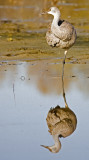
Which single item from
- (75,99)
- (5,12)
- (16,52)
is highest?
(75,99)

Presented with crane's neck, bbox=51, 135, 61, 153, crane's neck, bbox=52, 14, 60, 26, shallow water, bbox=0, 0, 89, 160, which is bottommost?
shallow water, bbox=0, 0, 89, 160

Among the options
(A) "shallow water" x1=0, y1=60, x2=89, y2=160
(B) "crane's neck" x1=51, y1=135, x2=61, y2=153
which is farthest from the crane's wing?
(B) "crane's neck" x1=51, y1=135, x2=61, y2=153

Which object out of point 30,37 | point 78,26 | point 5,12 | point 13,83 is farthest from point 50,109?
point 5,12

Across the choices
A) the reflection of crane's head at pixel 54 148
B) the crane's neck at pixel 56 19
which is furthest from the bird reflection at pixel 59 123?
the crane's neck at pixel 56 19

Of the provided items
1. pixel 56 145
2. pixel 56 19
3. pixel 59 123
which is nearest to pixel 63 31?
pixel 56 19

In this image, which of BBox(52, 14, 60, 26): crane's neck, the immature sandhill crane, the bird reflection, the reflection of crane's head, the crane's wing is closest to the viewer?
the reflection of crane's head

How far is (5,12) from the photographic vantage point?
21.9 meters

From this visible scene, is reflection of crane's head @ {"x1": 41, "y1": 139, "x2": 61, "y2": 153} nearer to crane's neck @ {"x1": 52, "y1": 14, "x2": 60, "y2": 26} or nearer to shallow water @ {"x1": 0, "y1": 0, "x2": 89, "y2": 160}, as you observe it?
shallow water @ {"x1": 0, "y1": 0, "x2": 89, "y2": 160}

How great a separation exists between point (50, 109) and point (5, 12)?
14428mm

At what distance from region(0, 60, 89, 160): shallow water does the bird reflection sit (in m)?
0.08

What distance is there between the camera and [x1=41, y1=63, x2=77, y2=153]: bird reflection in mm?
6503

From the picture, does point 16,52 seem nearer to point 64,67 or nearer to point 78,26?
point 64,67

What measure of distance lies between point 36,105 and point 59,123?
0.91 m

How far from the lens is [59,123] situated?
291 inches
